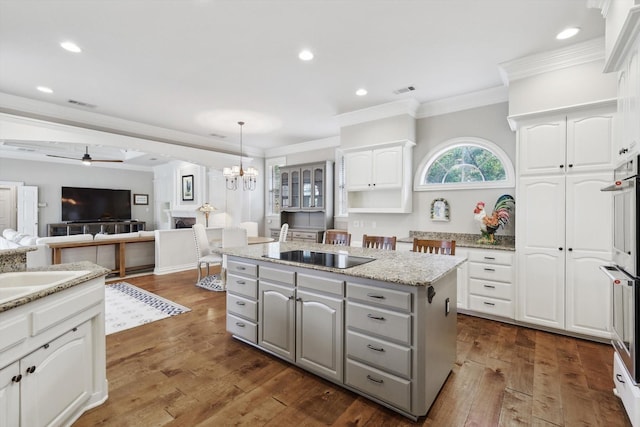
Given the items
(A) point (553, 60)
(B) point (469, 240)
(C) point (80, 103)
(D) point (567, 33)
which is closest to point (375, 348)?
(B) point (469, 240)

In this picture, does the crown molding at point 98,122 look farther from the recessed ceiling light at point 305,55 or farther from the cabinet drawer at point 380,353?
the cabinet drawer at point 380,353

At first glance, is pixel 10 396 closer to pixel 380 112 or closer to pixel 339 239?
pixel 339 239

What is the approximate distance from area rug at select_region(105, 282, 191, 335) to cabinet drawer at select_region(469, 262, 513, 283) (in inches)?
142

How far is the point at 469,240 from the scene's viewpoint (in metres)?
4.01

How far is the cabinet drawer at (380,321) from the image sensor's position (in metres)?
1.82

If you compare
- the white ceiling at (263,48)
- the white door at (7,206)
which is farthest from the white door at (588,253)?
the white door at (7,206)

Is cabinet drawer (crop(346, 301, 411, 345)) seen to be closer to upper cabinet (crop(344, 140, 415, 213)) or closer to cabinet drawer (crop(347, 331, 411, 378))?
cabinet drawer (crop(347, 331, 411, 378))

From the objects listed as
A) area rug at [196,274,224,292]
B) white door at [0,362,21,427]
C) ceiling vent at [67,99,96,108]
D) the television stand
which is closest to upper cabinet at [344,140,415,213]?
area rug at [196,274,224,292]

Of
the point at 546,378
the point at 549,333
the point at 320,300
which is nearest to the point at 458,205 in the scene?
the point at 549,333

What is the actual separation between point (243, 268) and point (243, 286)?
172 mm

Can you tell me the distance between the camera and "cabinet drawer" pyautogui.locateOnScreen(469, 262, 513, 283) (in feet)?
11.0

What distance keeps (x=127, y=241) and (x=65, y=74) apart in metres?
3.08

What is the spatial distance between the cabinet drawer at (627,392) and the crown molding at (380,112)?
3.49 meters

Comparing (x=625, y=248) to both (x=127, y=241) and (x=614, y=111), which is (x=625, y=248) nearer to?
(x=614, y=111)
